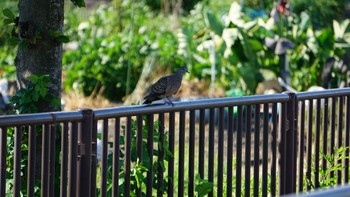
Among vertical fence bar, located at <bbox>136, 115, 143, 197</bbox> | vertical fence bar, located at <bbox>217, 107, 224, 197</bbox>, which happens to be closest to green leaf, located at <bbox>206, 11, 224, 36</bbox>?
vertical fence bar, located at <bbox>217, 107, 224, 197</bbox>

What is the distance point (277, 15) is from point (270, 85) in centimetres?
152

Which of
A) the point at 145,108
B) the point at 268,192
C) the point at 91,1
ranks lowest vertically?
the point at 268,192

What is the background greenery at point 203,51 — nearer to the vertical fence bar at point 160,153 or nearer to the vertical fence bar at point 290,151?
the vertical fence bar at point 290,151

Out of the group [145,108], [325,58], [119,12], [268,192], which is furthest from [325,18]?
[145,108]

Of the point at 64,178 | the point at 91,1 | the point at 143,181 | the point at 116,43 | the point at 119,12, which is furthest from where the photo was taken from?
the point at 91,1

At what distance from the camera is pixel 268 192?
556 centimetres

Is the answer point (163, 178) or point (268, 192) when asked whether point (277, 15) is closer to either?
point (268, 192)

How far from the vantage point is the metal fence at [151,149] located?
4.11 metres

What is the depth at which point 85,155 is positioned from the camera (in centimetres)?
424

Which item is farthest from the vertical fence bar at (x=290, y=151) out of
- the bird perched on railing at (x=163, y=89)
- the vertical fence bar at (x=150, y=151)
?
the vertical fence bar at (x=150, y=151)

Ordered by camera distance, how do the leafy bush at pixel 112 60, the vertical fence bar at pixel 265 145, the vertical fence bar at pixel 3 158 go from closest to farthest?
the vertical fence bar at pixel 3 158, the vertical fence bar at pixel 265 145, the leafy bush at pixel 112 60

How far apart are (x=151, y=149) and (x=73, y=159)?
1.80 feet

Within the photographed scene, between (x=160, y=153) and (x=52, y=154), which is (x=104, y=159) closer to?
(x=52, y=154)

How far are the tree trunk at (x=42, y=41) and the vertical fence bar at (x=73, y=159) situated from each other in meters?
0.90
